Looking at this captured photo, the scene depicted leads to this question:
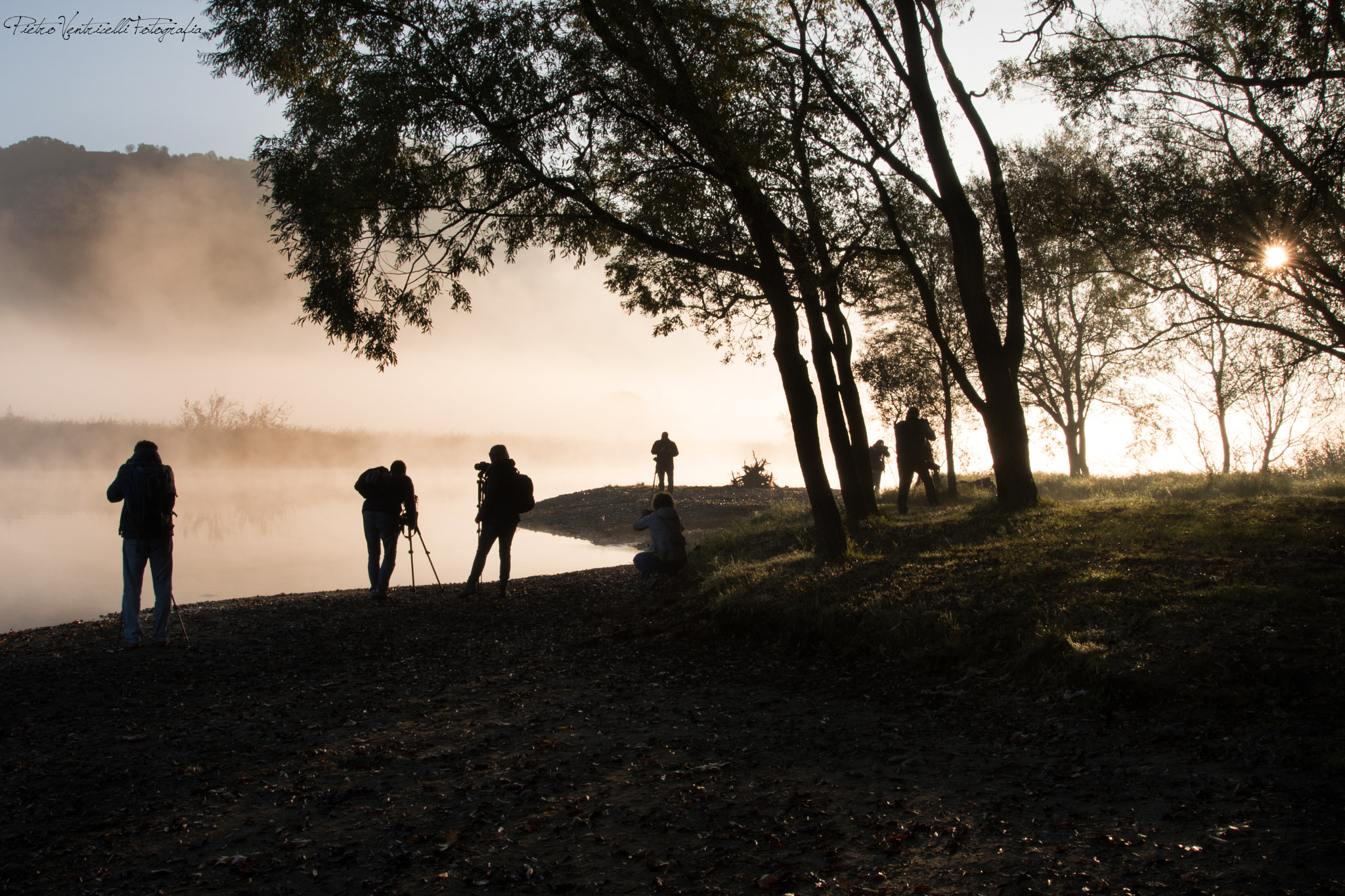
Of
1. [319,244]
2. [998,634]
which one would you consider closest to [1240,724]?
[998,634]

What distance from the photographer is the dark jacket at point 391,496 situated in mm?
12898

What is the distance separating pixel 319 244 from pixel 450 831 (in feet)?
31.6

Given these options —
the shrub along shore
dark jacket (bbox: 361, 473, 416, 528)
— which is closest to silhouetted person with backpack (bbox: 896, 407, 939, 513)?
the shrub along shore

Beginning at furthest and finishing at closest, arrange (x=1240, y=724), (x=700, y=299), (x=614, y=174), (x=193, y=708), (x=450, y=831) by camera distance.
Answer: (x=700, y=299), (x=614, y=174), (x=193, y=708), (x=1240, y=724), (x=450, y=831)

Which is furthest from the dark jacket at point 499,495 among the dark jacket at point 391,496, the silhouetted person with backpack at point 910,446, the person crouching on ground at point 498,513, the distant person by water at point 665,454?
the distant person by water at point 665,454

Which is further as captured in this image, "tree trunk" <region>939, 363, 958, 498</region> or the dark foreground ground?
"tree trunk" <region>939, 363, 958, 498</region>

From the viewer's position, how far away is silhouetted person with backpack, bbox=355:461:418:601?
1283 cm

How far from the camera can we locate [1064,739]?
5.64 meters

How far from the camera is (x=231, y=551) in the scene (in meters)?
22.8

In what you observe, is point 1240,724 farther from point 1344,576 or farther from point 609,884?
point 609,884

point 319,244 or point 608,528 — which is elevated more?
point 319,244

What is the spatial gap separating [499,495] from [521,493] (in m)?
0.39

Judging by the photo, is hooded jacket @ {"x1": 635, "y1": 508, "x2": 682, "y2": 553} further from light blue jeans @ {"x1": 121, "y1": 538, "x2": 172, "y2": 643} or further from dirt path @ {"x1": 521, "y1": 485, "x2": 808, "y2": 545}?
dirt path @ {"x1": 521, "y1": 485, "x2": 808, "y2": 545}

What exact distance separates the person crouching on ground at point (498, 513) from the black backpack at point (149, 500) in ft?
15.0
